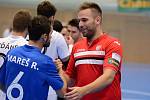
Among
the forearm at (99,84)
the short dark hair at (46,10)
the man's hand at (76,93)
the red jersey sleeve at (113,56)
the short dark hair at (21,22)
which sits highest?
the short dark hair at (46,10)

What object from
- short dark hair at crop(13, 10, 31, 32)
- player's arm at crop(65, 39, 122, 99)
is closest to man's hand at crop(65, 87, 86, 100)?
player's arm at crop(65, 39, 122, 99)

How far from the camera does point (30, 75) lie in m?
3.19

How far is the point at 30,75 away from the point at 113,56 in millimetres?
713

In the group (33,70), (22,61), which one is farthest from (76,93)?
(22,61)

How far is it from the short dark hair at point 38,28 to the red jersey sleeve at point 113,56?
54 centimetres

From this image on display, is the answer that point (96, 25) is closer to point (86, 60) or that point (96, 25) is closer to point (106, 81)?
point (86, 60)

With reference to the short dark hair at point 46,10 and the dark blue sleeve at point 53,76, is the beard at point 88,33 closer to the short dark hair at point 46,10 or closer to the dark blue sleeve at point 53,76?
the dark blue sleeve at point 53,76

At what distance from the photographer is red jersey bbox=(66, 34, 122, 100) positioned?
335cm

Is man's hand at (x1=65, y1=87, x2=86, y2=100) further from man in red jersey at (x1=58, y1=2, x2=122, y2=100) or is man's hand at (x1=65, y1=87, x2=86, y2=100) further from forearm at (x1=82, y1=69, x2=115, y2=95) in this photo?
man in red jersey at (x1=58, y1=2, x2=122, y2=100)

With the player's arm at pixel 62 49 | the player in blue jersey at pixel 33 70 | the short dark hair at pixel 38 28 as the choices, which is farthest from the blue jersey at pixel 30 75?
the player's arm at pixel 62 49

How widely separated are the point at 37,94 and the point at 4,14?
1988cm

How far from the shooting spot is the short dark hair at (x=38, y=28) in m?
3.24

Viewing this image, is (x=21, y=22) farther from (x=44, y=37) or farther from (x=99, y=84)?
(x=99, y=84)

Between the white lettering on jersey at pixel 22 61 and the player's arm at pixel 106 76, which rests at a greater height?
the white lettering on jersey at pixel 22 61
